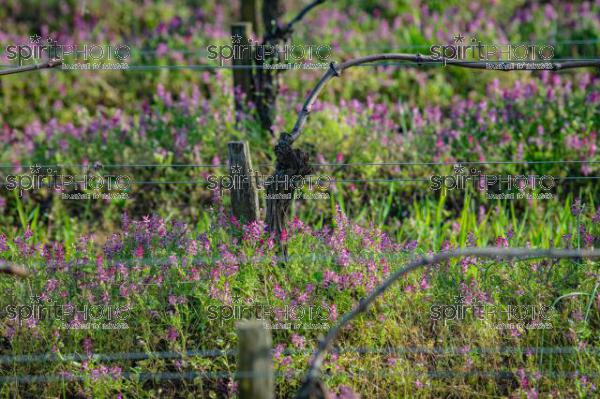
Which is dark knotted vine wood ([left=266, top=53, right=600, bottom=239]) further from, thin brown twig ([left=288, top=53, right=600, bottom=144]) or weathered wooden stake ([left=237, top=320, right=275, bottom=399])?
weathered wooden stake ([left=237, top=320, right=275, bottom=399])

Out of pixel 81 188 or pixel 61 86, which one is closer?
pixel 81 188

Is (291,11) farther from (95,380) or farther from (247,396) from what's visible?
(247,396)

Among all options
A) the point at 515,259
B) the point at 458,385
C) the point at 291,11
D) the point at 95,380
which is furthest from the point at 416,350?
the point at 291,11

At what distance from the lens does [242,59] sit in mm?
6523

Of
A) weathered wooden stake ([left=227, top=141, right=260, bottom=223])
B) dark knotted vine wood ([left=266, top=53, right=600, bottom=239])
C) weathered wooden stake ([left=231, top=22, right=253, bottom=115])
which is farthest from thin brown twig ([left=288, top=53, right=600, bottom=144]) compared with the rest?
weathered wooden stake ([left=231, top=22, right=253, bottom=115])

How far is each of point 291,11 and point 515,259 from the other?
24.5 ft

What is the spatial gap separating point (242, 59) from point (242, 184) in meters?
2.19

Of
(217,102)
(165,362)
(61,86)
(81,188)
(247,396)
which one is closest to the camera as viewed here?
(247,396)

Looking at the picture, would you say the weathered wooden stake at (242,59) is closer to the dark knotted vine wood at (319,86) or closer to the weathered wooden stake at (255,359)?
the dark knotted vine wood at (319,86)

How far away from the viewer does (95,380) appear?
3979 mm

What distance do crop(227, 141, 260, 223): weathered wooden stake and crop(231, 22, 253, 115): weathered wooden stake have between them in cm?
192

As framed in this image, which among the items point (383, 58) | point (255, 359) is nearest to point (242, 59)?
point (383, 58)

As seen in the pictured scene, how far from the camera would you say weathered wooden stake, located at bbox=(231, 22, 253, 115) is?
21.1 ft

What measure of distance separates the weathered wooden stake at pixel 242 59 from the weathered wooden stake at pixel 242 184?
1.92 m
